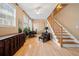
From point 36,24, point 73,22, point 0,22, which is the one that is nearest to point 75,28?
point 73,22

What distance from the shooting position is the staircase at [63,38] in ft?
20.6

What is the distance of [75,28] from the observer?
8188 mm

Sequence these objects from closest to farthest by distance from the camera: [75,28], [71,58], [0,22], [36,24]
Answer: [71,58] < [0,22] < [75,28] < [36,24]

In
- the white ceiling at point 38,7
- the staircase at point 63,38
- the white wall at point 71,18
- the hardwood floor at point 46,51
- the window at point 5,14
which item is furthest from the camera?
the white wall at point 71,18

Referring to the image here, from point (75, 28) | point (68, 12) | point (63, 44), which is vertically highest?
point (68, 12)

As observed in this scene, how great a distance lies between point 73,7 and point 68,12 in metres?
0.50

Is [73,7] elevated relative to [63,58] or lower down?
elevated

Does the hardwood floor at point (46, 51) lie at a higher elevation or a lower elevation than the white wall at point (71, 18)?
lower

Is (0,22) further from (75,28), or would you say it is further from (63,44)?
(75,28)

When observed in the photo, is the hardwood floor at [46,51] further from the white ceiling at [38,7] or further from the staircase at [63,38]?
the white ceiling at [38,7]

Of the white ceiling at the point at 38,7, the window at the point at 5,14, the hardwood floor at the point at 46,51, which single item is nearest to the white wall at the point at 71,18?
the white ceiling at the point at 38,7

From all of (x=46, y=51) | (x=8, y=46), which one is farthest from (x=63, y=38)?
(x=8, y=46)

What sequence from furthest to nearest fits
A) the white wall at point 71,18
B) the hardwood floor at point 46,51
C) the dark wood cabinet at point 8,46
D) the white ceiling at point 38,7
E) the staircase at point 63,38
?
the white wall at point 71,18
the white ceiling at point 38,7
the staircase at point 63,38
the hardwood floor at point 46,51
the dark wood cabinet at point 8,46

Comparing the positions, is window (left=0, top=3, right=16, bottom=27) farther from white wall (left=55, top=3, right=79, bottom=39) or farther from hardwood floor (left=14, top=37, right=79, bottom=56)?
white wall (left=55, top=3, right=79, bottom=39)
